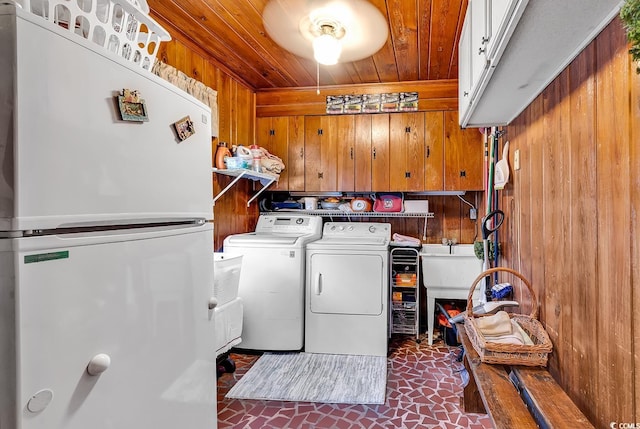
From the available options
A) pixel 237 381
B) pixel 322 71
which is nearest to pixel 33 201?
pixel 237 381

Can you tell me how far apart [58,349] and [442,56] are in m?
2.95

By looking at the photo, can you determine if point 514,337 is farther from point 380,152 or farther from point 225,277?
point 380,152

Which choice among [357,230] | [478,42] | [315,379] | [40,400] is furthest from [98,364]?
[357,230]

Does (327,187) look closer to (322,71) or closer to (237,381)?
(322,71)

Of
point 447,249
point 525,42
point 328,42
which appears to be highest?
point 328,42

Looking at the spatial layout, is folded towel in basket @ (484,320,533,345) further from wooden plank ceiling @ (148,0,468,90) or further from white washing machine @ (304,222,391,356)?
wooden plank ceiling @ (148,0,468,90)

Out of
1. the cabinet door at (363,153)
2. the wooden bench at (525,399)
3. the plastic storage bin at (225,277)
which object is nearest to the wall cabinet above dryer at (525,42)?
the wooden bench at (525,399)

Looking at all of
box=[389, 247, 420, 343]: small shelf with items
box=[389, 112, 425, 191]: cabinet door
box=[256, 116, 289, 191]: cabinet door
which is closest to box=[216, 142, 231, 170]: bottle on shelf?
box=[256, 116, 289, 191]: cabinet door

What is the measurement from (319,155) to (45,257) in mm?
2982

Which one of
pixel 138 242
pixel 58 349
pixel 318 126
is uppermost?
pixel 318 126

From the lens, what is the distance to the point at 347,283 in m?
2.99

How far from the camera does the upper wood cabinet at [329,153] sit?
3.51 metres

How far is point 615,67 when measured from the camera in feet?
3.73

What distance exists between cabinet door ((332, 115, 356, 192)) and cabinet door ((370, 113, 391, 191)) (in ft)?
0.62
